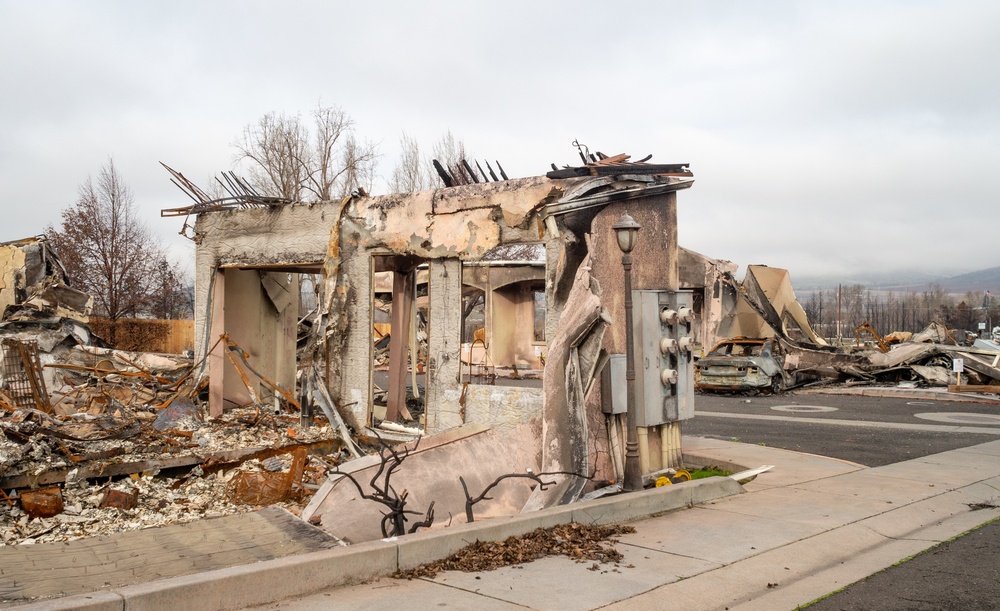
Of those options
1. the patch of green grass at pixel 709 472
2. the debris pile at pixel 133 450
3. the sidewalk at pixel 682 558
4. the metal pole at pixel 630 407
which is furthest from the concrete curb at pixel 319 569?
the debris pile at pixel 133 450

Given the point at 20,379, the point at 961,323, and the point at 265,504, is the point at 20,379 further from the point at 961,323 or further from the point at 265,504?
the point at 961,323

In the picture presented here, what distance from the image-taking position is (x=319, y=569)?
18.0 ft

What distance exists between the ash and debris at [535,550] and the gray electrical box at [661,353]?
2328 millimetres

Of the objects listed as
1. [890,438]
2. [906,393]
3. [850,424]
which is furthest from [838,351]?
[890,438]

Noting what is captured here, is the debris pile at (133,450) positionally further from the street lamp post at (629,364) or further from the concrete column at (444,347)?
the street lamp post at (629,364)

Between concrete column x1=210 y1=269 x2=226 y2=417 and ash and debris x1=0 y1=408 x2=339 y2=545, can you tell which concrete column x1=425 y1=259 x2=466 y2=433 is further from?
concrete column x1=210 y1=269 x2=226 y2=417

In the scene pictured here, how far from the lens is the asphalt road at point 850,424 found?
12.6m

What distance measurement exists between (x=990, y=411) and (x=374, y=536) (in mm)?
15693

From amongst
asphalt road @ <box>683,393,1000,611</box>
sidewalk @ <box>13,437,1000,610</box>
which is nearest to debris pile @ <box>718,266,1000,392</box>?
asphalt road @ <box>683,393,1000,611</box>

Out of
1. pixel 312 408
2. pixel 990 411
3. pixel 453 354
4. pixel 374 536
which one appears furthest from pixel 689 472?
pixel 990 411

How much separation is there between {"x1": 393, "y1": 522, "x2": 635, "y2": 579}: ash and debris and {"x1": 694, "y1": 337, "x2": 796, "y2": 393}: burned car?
1515 centimetres

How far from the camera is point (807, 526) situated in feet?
24.5

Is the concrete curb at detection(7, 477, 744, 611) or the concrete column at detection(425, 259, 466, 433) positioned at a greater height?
the concrete column at detection(425, 259, 466, 433)

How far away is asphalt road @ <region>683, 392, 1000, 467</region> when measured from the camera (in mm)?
12633
